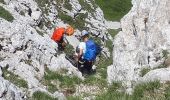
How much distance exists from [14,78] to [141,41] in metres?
6.99

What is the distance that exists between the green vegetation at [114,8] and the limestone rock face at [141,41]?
271 ft

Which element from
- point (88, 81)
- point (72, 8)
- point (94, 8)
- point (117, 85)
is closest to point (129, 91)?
point (117, 85)

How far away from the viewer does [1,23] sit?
25766 mm

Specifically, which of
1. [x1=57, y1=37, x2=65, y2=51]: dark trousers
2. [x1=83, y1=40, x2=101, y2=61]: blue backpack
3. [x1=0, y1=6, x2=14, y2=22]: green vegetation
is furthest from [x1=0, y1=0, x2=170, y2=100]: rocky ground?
[x1=57, y1=37, x2=65, y2=51]: dark trousers

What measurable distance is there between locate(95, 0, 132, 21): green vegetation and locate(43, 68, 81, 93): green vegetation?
3307 inches

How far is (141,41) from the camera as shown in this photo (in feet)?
75.1

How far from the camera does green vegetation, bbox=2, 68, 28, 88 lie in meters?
20.3

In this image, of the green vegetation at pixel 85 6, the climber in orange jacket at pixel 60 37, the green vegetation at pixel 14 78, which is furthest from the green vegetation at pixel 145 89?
the green vegetation at pixel 85 6

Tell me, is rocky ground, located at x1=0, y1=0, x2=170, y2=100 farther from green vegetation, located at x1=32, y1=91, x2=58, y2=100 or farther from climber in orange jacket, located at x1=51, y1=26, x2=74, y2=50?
climber in orange jacket, located at x1=51, y1=26, x2=74, y2=50

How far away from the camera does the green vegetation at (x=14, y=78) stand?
20281mm

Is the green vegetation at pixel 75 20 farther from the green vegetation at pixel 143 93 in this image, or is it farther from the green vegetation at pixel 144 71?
the green vegetation at pixel 143 93

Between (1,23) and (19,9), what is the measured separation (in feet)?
23.8

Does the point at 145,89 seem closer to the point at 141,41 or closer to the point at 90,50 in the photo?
the point at 141,41

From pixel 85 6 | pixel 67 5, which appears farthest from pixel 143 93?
pixel 85 6
